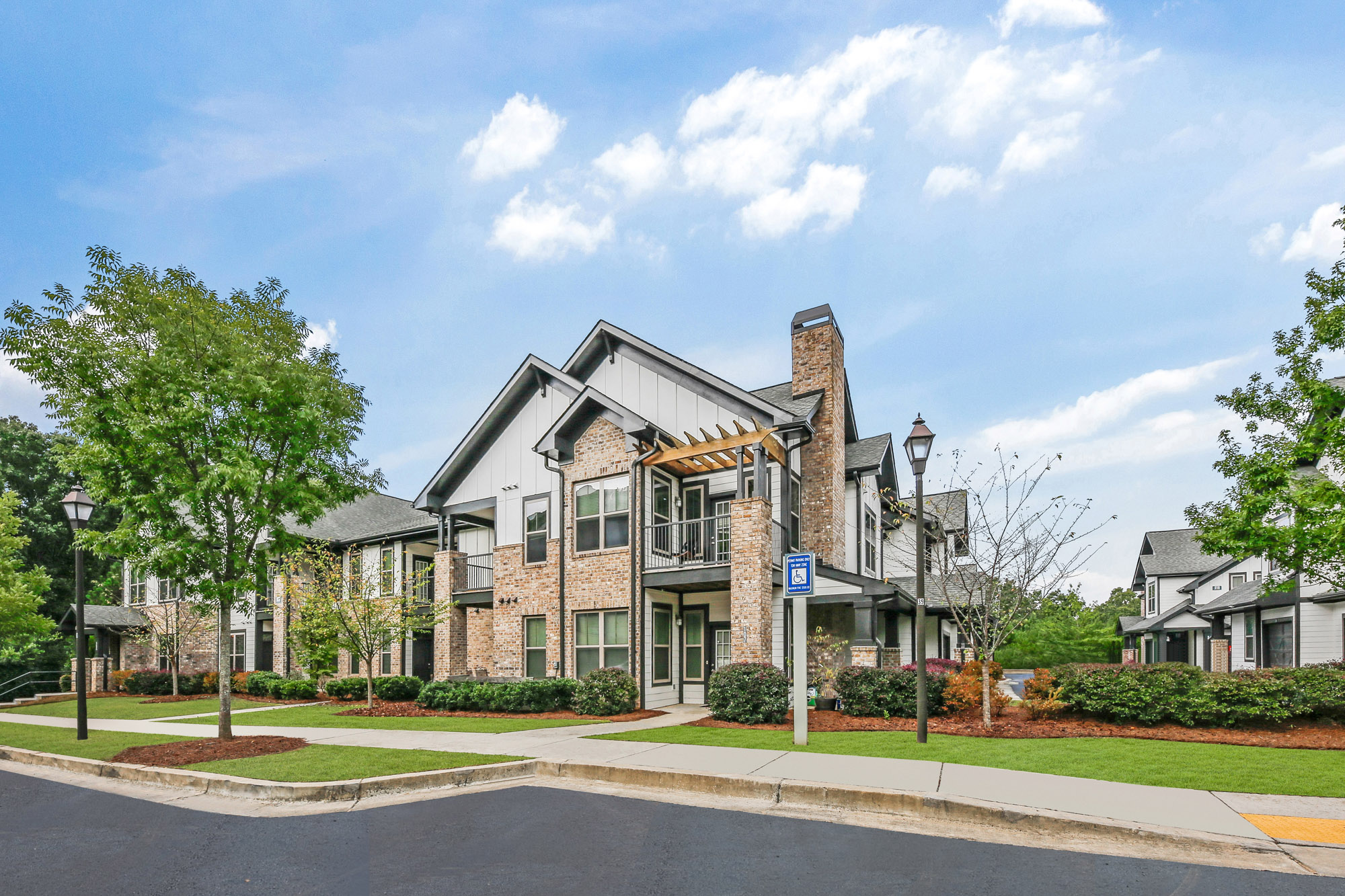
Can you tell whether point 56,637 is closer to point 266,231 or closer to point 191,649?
point 191,649

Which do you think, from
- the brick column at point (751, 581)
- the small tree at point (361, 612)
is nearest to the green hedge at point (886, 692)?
the brick column at point (751, 581)

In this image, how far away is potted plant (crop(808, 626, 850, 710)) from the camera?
16812 millimetres

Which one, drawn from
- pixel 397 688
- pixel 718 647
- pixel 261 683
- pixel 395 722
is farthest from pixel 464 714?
pixel 261 683

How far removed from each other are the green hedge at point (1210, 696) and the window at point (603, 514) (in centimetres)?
990

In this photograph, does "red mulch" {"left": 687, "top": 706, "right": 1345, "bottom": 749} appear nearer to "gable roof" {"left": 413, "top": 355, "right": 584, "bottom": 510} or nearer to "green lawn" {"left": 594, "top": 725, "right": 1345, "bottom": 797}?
"green lawn" {"left": 594, "top": 725, "right": 1345, "bottom": 797}

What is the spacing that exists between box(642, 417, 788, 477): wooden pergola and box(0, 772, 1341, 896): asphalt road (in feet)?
31.6

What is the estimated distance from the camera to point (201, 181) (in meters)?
16.4

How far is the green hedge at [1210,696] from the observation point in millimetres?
12594

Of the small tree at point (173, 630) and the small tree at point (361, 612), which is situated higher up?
the small tree at point (361, 612)

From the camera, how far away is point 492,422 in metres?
22.6

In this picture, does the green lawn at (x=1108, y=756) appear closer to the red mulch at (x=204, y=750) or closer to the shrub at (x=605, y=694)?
the shrub at (x=605, y=694)

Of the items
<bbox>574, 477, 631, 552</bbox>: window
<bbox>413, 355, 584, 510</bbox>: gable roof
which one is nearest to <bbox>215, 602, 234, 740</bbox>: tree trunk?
<bbox>574, 477, 631, 552</bbox>: window

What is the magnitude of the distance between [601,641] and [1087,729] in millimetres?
10314

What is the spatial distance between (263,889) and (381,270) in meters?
15.9
